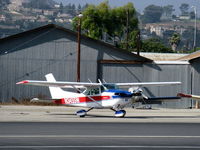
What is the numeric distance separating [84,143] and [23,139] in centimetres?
207

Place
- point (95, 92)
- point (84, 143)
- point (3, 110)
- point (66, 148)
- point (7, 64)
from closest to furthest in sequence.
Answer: point (66, 148), point (84, 143), point (95, 92), point (3, 110), point (7, 64)

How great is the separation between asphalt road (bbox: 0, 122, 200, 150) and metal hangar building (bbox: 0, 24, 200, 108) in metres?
16.0

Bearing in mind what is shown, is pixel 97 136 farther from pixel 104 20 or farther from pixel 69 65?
pixel 104 20

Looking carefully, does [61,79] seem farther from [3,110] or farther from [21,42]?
[3,110]

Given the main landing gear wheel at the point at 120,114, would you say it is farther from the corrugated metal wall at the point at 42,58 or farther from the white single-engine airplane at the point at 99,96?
the corrugated metal wall at the point at 42,58

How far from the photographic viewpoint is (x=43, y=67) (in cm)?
4012

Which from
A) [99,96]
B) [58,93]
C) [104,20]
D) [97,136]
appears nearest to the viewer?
[97,136]

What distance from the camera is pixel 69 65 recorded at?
40.5m

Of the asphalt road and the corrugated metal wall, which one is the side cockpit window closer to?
the asphalt road

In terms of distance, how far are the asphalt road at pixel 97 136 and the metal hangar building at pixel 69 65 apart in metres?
16.0

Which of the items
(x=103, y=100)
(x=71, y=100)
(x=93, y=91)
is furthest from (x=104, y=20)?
(x=103, y=100)

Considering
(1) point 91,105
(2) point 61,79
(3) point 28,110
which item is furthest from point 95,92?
(2) point 61,79

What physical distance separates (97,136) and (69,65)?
21808 millimetres

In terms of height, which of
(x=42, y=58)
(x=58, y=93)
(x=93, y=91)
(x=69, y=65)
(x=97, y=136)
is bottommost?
(x=97, y=136)
